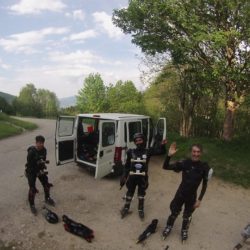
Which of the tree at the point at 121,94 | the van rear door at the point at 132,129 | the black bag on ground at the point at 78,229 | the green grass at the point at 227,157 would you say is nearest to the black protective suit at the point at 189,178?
the black bag on ground at the point at 78,229

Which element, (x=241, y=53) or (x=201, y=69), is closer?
(x=241, y=53)

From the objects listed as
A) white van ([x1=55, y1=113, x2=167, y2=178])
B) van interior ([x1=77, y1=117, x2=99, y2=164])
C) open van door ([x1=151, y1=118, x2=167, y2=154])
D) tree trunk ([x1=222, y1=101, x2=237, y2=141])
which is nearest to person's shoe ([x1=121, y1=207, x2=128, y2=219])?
white van ([x1=55, y1=113, x2=167, y2=178])

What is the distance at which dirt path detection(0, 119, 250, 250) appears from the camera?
266 inches

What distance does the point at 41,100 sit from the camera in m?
124

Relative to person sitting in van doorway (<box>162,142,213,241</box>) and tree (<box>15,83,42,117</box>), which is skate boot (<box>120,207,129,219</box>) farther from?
tree (<box>15,83,42,117</box>)

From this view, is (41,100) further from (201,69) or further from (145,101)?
(201,69)

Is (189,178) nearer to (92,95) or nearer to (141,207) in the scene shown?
(141,207)

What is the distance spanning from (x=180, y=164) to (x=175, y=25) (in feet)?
28.4

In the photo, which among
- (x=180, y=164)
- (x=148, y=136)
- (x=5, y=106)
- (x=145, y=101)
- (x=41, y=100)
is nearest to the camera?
(x=180, y=164)

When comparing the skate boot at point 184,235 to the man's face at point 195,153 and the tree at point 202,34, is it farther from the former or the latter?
the tree at point 202,34

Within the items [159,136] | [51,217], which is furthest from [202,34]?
[51,217]

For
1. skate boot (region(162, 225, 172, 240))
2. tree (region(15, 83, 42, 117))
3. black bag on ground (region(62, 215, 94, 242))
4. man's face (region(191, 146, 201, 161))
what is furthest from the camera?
tree (region(15, 83, 42, 117))

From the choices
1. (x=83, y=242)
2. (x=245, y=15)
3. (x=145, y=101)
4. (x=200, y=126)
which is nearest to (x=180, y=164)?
(x=83, y=242)

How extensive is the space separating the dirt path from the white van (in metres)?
0.67
